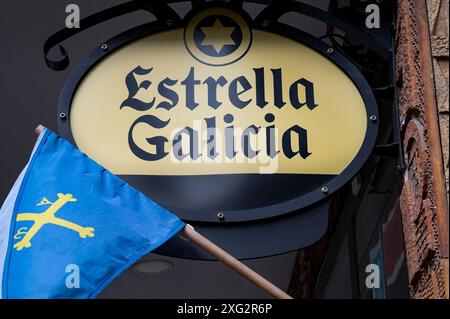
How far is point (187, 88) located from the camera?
334 cm

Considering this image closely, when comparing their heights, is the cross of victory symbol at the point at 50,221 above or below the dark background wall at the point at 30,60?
below

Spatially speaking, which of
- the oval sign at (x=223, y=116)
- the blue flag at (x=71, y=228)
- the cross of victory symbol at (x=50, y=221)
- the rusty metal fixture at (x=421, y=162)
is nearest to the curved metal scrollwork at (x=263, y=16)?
the oval sign at (x=223, y=116)

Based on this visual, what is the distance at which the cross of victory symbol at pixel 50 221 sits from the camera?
2916mm

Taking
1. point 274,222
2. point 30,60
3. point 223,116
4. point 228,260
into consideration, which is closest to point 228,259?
point 228,260

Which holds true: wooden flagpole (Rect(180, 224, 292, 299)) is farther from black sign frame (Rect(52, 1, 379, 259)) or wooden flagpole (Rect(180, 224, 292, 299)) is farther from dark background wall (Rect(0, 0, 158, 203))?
dark background wall (Rect(0, 0, 158, 203))

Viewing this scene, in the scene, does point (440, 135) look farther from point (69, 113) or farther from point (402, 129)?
point (69, 113)

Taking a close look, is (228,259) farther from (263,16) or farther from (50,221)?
(263,16)

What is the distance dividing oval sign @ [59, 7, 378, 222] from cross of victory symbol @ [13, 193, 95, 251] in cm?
27

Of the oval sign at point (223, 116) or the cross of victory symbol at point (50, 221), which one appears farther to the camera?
the oval sign at point (223, 116)

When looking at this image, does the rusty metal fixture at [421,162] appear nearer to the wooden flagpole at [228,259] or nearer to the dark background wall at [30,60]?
the wooden flagpole at [228,259]

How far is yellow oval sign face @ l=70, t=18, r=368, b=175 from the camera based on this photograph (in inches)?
126

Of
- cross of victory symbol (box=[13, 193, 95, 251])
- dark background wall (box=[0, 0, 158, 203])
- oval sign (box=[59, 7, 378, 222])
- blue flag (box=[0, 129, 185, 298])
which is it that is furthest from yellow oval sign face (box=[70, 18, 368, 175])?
dark background wall (box=[0, 0, 158, 203])

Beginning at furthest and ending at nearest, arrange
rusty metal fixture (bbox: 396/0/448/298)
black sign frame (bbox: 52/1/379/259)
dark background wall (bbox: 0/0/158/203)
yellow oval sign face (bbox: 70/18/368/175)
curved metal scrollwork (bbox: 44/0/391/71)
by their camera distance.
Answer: dark background wall (bbox: 0/0/158/203), curved metal scrollwork (bbox: 44/0/391/71), yellow oval sign face (bbox: 70/18/368/175), black sign frame (bbox: 52/1/379/259), rusty metal fixture (bbox: 396/0/448/298)

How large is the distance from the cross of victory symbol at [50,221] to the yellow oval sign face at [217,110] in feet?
0.85
